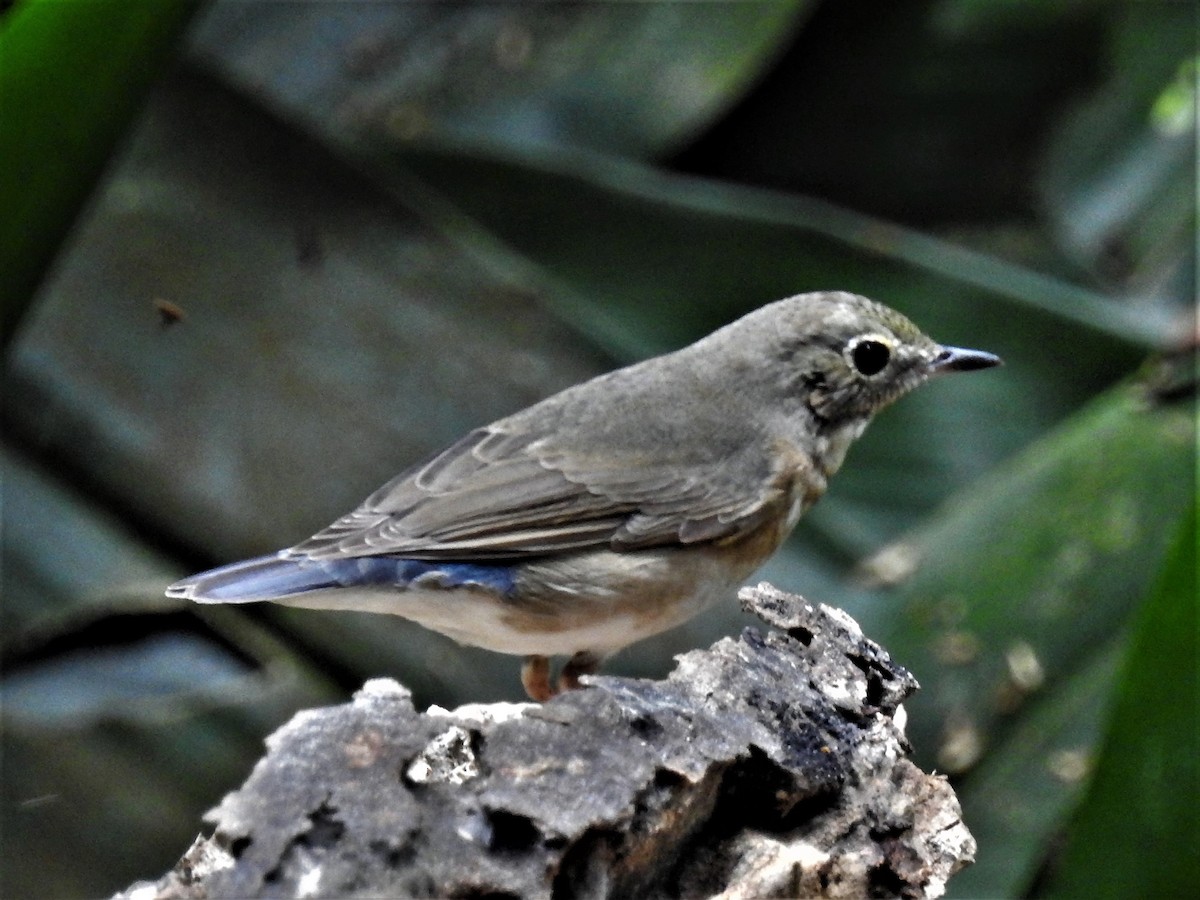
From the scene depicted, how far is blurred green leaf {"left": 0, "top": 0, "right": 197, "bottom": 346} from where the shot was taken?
10.4 ft

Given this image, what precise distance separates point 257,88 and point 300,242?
60 centimetres

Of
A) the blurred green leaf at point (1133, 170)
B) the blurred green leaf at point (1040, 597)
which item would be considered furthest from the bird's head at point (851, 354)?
the blurred green leaf at point (1133, 170)

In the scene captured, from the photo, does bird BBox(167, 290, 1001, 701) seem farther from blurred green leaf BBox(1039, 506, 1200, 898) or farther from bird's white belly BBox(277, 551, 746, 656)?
blurred green leaf BBox(1039, 506, 1200, 898)

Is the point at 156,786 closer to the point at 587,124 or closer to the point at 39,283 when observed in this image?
the point at 39,283

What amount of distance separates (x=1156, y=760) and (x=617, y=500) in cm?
120

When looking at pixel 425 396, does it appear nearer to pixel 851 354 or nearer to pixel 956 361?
pixel 851 354

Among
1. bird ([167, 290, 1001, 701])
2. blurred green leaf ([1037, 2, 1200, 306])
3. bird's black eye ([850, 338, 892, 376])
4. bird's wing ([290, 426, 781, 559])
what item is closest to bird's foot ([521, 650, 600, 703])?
bird ([167, 290, 1001, 701])

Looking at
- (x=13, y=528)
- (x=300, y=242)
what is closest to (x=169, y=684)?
(x=13, y=528)

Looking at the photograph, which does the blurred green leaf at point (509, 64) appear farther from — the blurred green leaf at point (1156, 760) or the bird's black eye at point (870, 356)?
the blurred green leaf at point (1156, 760)

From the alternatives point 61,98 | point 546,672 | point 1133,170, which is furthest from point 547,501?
point 1133,170

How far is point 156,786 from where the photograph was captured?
445cm

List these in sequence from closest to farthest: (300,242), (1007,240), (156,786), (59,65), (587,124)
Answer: (59,65) → (156,786) → (300,242) → (587,124) → (1007,240)

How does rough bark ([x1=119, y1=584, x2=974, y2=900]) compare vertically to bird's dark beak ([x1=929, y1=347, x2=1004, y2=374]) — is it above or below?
below

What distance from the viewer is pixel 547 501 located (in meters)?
3.56
